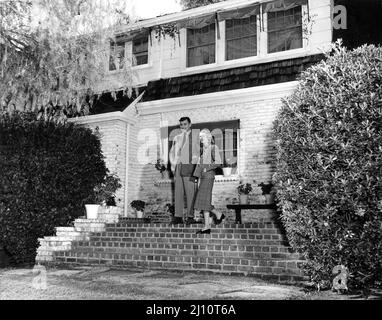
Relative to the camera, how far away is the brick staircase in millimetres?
6680

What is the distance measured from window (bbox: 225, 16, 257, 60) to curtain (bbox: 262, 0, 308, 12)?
814 millimetres

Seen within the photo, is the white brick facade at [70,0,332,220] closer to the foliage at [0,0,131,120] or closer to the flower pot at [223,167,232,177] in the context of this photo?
the flower pot at [223,167,232,177]

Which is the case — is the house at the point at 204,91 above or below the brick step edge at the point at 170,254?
above

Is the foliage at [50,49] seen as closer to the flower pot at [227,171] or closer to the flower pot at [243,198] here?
the flower pot at [227,171]

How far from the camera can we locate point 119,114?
11.2 meters

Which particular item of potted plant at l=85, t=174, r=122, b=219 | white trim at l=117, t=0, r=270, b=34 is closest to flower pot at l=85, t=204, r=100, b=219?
potted plant at l=85, t=174, r=122, b=219

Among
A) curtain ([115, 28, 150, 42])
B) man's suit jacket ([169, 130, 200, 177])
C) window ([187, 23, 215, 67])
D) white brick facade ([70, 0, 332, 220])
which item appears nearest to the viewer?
man's suit jacket ([169, 130, 200, 177])

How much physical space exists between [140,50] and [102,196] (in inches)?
207

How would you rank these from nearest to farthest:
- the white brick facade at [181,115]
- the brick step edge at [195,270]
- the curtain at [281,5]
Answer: the brick step edge at [195,270], the white brick facade at [181,115], the curtain at [281,5]

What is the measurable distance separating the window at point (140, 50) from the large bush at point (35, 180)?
171 inches

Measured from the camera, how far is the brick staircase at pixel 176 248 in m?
6.68

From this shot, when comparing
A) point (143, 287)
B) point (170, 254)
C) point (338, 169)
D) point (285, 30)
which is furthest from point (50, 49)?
point (338, 169)

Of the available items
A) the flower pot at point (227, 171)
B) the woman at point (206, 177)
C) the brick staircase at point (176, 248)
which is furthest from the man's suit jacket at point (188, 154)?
the flower pot at point (227, 171)

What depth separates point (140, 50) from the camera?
1337 cm
